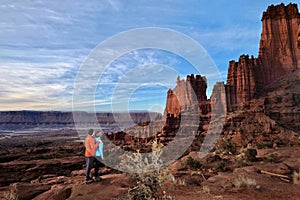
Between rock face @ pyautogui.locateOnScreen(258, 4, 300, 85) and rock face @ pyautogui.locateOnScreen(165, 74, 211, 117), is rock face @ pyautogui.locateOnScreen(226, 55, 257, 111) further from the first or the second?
rock face @ pyautogui.locateOnScreen(165, 74, 211, 117)

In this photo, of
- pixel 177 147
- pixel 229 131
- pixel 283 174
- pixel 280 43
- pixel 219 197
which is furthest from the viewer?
pixel 280 43

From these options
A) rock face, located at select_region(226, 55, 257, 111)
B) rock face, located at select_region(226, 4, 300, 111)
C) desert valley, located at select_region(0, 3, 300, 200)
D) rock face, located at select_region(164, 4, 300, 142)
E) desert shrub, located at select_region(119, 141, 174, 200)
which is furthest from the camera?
rock face, located at select_region(226, 4, 300, 111)

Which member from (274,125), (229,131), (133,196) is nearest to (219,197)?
(133,196)

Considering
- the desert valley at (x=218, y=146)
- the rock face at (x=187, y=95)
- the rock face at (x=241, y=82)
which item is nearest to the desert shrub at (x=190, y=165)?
the desert valley at (x=218, y=146)

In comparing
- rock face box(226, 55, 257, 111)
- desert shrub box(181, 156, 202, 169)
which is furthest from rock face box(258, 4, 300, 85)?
desert shrub box(181, 156, 202, 169)

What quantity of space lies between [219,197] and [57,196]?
240 inches

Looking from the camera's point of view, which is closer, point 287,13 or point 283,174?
point 283,174

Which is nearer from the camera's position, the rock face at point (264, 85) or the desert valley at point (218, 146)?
the desert valley at point (218, 146)

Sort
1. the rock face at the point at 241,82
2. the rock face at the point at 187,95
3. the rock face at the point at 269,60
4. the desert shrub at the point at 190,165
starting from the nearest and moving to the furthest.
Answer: the desert shrub at the point at 190,165 → the rock face at the point at 241,82 → the rock face at the point at 269,60 → the rock face at the point at 187,95

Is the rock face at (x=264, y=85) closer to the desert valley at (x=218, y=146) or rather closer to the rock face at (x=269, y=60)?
A: the rock face at (x=269, y=60)

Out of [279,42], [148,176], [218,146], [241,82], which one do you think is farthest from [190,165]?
[279,42]

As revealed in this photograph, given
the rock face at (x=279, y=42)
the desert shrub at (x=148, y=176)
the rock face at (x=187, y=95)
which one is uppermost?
the rock face at (x=279, y=42)

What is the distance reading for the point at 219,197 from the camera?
789cm

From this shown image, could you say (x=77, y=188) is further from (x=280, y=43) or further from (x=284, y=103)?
(x=280, y=43)
